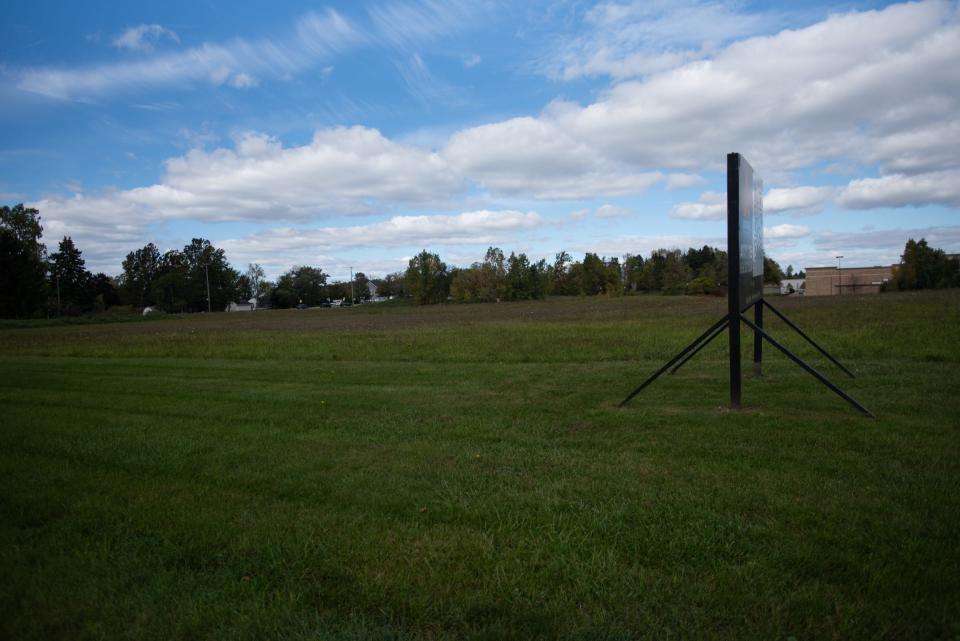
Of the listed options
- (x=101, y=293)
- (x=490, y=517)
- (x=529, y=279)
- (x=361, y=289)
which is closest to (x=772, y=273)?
(x=529, y=279)

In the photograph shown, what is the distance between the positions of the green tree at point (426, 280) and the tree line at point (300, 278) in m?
0.20

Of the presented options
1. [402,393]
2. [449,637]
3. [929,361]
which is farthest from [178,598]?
[929,361]

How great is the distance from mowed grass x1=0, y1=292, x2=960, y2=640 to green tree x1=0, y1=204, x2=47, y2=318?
7351cm

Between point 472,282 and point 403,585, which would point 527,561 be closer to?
point 403,585

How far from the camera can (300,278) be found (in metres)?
140

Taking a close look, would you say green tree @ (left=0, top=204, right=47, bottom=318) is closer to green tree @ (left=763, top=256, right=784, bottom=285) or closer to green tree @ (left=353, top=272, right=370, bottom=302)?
green tree @ (left=353, top=272, right=370, bottom=302)

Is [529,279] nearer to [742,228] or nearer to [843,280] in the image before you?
[843,280]

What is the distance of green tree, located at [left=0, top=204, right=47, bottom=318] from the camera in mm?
67062

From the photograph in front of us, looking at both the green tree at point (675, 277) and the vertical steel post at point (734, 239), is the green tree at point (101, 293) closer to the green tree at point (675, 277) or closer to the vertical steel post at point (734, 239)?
the green tree at point (675, 277)

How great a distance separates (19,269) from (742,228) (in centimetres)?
8184

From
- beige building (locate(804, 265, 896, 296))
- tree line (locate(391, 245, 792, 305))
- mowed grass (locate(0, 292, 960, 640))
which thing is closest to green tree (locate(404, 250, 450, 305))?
tree line (locate(391, 245, 792, 305))

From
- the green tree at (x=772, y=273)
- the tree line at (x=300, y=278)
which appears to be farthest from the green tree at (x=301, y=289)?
the green tree at (x=772, y=273)

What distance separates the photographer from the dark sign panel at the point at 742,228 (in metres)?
7.66

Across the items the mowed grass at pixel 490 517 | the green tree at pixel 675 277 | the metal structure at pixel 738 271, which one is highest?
the green tree at pixel 675 277
